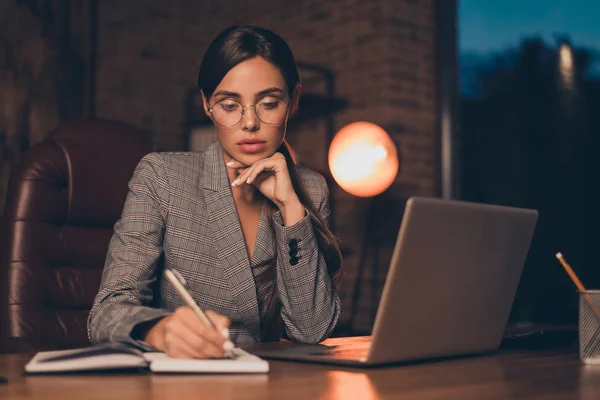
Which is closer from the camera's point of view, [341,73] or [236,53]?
[236,53]

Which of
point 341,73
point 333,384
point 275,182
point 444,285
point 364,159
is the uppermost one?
point 341,73

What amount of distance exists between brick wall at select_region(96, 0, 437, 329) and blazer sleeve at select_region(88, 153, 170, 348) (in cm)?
241

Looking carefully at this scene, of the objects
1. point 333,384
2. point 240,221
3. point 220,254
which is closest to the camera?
point 333,384

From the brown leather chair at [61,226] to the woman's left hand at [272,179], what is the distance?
22.1 inches

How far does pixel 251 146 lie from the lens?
5.21 feet

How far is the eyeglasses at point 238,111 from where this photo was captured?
1551 mm

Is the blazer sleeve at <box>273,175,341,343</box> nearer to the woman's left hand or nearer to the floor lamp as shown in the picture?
the woman's left hand

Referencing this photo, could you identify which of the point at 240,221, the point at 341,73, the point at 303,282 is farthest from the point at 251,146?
the point at 341,73

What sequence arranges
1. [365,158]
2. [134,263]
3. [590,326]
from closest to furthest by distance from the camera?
[590,326] → [134,263] → [365,158]

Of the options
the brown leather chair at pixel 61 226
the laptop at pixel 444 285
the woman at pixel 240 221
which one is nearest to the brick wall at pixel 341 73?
the brown leather chair at pixel 61 226

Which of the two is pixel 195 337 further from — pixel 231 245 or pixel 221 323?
pixel 231 245

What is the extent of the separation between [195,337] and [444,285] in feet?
1.16

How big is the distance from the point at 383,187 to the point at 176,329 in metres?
2.39

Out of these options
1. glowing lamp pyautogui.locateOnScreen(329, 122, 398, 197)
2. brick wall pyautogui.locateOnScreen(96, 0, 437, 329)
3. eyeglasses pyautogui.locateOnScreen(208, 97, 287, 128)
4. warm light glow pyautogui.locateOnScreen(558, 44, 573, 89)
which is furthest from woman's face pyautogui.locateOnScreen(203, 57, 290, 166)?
warm light glow pyautogui.locateOnScreen(558, 44, 573, 89)
